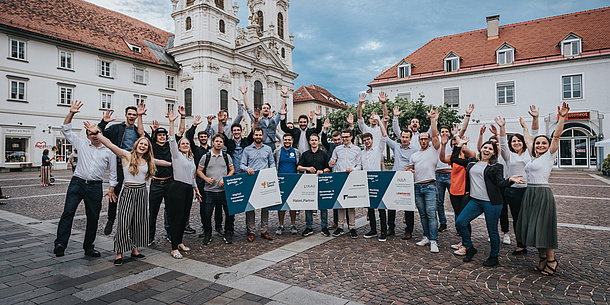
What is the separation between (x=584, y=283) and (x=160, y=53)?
46.7 m

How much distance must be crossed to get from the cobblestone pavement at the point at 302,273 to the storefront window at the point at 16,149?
28.4m

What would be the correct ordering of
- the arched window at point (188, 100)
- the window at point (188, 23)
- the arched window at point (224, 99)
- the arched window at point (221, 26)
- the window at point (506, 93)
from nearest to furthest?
the window at point (506, 93) → the arched window at point (188, 100) → the window at point (188, 23) → the arched window at point (224, 99) → the arched window at point (221, 26)

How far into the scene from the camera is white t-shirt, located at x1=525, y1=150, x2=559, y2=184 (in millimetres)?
5070

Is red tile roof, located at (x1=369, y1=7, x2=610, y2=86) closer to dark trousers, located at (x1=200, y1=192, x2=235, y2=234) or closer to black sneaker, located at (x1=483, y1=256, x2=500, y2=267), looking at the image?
black sneaker, located at (x1=483, y1=256, x2=500, y2=267)

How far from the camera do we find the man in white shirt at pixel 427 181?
20.6 ft

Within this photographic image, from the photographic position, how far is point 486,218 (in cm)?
539

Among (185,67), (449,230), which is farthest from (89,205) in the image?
(185,67)

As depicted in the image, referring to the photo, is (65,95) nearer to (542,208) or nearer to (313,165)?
(313,165)

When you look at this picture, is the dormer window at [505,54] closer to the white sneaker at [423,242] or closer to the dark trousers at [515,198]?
the dark trousers at [515,198]

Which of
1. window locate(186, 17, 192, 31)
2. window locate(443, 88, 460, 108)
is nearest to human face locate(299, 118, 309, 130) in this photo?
window locate(443, 88, 460, 108)

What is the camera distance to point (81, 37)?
114 ft

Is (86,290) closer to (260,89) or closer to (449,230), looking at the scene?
(449,230)

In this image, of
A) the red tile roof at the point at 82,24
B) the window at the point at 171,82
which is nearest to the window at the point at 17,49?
the red tile roof at the point at 82,24

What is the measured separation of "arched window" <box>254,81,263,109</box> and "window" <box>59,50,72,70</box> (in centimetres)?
2283
